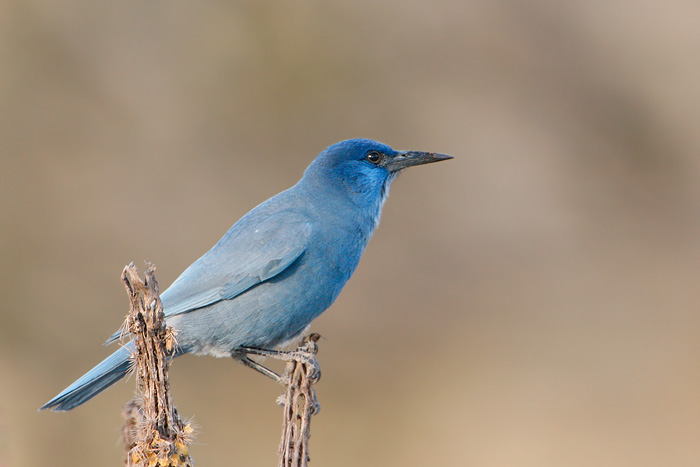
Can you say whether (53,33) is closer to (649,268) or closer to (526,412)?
(526,412)

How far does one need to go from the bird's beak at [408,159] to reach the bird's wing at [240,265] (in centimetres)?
109

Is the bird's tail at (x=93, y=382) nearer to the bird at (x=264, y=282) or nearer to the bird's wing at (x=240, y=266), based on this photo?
the bird at (x=264, y=282)

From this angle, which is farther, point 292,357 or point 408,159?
point 408,159

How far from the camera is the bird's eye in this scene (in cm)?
590

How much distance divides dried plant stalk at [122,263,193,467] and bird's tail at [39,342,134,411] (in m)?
1.33

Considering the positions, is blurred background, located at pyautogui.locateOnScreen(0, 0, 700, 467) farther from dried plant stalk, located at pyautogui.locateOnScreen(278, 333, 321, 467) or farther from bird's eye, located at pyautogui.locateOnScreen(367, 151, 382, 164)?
dried plant stalk, located at pyautogui.locateOnScreen(278, 333, 321, 467)

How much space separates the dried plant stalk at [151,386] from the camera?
10.1ft

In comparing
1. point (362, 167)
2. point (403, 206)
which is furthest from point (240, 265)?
point (403, 206)

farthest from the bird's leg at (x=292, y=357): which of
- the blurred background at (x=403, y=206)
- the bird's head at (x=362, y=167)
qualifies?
the blurred background at (x=403, y=206)

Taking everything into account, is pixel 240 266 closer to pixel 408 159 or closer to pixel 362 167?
pixel 362 167

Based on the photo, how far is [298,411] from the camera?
3.61 meters

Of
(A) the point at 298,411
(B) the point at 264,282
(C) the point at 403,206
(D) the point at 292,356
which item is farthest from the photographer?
(C) the point at 403,206

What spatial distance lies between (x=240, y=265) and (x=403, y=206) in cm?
558

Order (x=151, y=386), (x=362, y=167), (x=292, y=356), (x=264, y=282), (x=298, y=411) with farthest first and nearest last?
(x=362, y=167)
(x=264, y=282)
(x=292, y=356)
(x=298, y=411)
(x=151, y=386)
